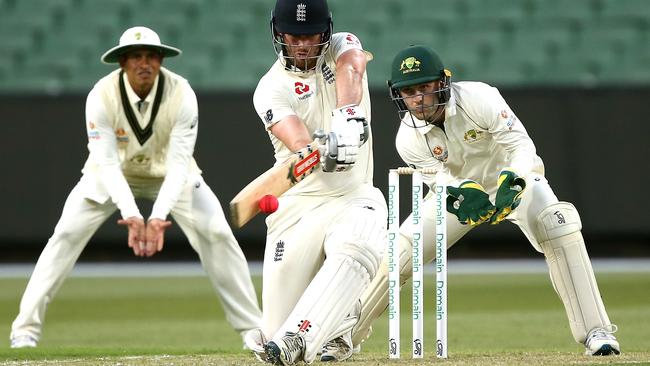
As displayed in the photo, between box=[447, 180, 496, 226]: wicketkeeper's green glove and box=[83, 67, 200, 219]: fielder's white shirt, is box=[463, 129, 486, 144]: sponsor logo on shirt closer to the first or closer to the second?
box=[447, 180, 496, 226]: wicketkeeper's green glove

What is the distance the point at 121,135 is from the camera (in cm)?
609

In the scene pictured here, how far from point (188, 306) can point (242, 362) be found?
360 centimetres

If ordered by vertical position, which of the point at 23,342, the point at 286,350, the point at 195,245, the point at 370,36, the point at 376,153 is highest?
the point at 370,36

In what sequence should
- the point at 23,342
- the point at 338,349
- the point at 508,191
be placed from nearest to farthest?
the point at 508,191 → the point at 338,349 → the point at 23,342

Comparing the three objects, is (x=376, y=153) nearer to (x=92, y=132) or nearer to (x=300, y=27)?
(x=92, y=132)

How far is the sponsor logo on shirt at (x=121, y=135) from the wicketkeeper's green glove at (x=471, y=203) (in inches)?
86.2

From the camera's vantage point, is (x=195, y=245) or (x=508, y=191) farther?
(x=195, y=245)

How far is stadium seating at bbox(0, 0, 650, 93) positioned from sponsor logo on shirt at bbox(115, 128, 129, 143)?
5076 mm

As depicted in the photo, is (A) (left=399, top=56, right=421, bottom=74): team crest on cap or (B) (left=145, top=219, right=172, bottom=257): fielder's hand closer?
(A) (left=399, top=56, right=421, bottom=74): team crest on cap

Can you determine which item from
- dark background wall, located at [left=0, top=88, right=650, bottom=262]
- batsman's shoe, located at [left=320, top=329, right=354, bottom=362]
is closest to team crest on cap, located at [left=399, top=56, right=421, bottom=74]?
batsman's shoe, located at [left=320, top=329, right=354, bottom=362]

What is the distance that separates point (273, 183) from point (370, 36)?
25.3 feet

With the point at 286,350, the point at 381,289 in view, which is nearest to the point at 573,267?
the point at 381,289

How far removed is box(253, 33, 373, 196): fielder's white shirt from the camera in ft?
15.3

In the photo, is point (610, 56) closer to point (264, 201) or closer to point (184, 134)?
point (184, 134)
